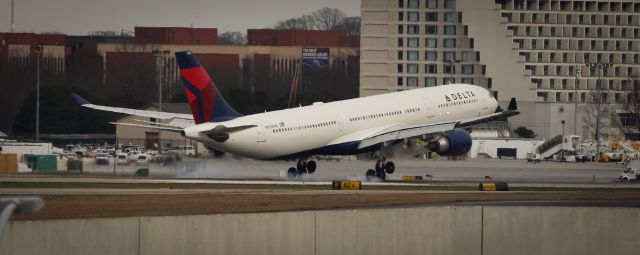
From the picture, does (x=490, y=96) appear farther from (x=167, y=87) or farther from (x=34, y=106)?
(x=167, y=87)

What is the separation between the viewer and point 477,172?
295ft

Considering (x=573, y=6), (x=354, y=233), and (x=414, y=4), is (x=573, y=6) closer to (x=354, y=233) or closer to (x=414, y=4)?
(x=414, y=4)

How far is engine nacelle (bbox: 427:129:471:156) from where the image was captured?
7781 cm

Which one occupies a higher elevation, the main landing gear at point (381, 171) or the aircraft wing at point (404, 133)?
the aircraft wing at point (404, 133)

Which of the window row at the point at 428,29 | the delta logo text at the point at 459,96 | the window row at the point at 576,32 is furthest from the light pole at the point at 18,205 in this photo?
the window row at the point at 428,29

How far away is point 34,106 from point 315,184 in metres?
72.7

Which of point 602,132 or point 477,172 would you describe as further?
point 602,132

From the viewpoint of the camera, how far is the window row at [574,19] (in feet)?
526

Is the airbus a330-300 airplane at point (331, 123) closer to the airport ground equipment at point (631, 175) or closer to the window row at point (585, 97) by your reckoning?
the airport ground equipment at point (631, 175)

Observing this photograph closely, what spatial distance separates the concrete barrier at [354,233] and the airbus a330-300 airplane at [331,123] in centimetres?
2826

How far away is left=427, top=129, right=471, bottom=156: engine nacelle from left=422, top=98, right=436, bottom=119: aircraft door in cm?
427

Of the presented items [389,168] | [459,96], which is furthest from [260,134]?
[459,96]

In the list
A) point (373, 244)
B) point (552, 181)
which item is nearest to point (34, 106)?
point (552, 181)

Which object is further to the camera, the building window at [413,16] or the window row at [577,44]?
the building window at [413,16]
